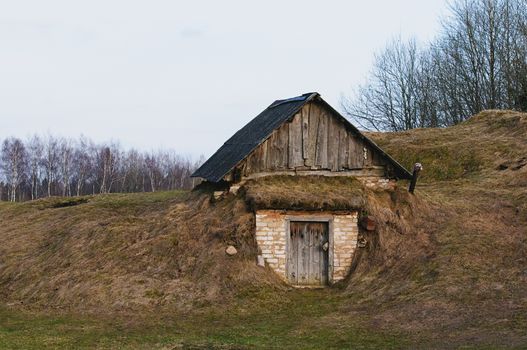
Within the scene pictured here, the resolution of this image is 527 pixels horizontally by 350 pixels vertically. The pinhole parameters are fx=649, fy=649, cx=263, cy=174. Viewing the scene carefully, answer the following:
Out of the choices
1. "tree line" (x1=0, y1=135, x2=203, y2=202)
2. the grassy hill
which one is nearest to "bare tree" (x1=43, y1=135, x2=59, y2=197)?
"tree line" (x1=0, y1=135, x2=203, y2=202)

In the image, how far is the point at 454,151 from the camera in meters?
28.9

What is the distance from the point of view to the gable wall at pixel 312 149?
61.6 feet

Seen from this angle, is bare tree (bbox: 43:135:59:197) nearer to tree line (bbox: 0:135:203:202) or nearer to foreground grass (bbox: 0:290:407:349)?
tree line (bbox: 0:135:203:202)

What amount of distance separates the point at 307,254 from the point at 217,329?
15.3 feet

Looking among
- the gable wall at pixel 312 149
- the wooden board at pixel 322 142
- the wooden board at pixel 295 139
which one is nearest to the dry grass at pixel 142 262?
the gable wall at pixel 312 149

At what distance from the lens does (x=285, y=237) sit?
→ 1769 cm

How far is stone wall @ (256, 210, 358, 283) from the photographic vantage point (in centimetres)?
1755

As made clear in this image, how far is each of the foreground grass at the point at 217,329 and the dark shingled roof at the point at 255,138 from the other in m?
4.52

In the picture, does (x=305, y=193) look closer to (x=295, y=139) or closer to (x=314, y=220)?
(x=314, y=220)

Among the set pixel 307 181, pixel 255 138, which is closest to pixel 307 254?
pixel 307 181

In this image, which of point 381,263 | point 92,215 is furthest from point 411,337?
point 92,215

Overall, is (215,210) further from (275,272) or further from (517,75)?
(517,75)

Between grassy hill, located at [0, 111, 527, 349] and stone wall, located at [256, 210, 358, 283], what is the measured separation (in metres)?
0.33

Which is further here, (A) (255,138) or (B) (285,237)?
(A) (255,138)
